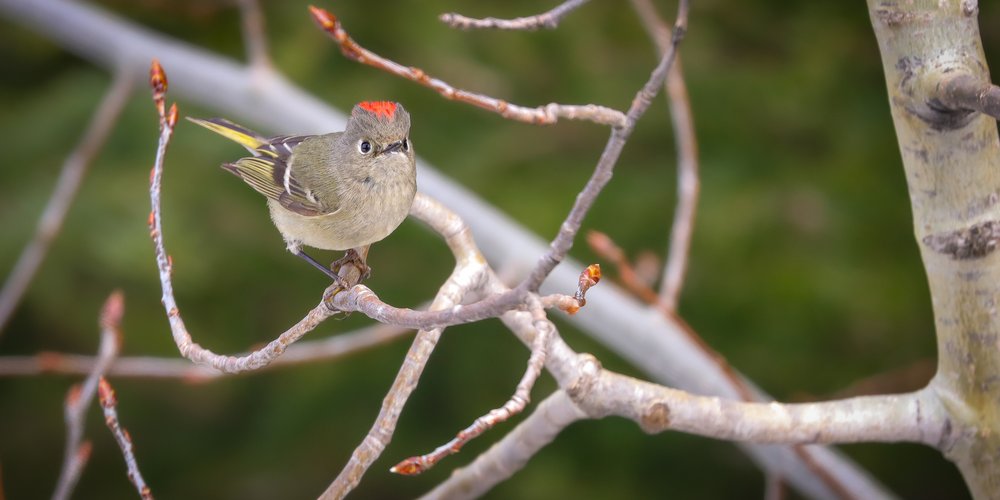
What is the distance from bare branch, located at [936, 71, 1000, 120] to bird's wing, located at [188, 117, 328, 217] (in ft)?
2.50

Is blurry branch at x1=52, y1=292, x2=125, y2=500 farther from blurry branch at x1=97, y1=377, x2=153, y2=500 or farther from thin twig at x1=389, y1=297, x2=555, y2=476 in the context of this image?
thin twig at x1=389, y1=297, x2=555, y2=476

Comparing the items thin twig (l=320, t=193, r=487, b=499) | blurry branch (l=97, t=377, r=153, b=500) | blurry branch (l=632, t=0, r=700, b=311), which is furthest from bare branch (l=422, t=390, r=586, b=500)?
blurry branch (l=632, t=0, r=700, b=311)

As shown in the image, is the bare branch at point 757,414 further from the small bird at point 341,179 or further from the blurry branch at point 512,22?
the blurry branch at point 512,22

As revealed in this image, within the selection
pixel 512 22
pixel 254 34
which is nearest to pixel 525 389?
pixel 512 22

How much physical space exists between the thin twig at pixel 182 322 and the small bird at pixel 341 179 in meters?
0.06

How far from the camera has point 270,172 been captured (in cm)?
132

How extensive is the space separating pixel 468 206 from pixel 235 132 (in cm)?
98

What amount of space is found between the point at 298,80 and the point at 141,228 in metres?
0.78

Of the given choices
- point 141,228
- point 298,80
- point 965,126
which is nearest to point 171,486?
point 141,228

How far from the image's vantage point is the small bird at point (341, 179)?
1.17 meters

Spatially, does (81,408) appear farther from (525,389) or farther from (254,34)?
(254,34)

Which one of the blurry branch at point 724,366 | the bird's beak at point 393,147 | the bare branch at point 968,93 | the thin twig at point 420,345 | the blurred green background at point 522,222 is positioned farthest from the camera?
the blurred green background at point 522,222

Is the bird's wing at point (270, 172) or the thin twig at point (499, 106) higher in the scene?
the thin twig at point (499, 106)


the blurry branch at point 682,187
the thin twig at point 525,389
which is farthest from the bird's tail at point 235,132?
the blurry branch at point 682,187
